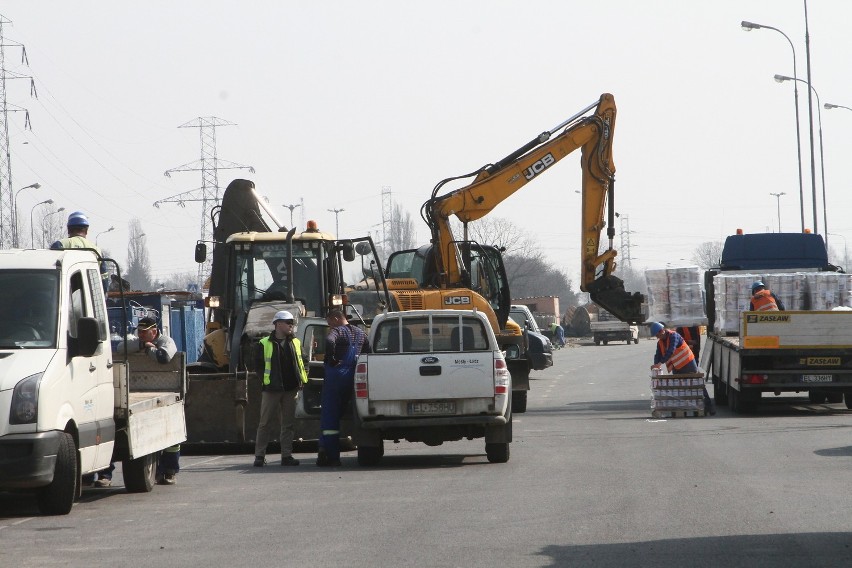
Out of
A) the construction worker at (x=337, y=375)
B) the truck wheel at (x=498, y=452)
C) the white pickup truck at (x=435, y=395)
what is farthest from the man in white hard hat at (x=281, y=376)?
the truck wheel at (x=498, y=452)

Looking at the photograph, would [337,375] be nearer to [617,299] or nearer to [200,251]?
[200,251]

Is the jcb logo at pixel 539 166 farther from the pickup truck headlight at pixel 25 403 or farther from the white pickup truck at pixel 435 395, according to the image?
the pickup truck headlight at pixel 25 403

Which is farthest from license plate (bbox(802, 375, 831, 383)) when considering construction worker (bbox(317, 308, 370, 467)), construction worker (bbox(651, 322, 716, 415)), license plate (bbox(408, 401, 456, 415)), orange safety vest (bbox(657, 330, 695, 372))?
construction worker (bbox(317, 308, 370, 467))

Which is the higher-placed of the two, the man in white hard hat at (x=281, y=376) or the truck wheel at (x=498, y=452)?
the man in white hard hat at (x=281, y=376)

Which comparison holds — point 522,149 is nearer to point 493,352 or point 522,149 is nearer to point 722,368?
point 722,368

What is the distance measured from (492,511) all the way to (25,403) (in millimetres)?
3755

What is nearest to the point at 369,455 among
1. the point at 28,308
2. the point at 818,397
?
the point at 28,308

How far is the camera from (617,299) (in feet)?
90.8

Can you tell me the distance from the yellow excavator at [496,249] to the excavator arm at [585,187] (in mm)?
19

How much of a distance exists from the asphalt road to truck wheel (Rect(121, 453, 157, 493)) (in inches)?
6.2

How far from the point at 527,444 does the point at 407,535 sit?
8.68m

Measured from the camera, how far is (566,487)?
1296cm

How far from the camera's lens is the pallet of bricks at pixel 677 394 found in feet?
76.0

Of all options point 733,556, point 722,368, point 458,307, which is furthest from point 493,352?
point 722,368
